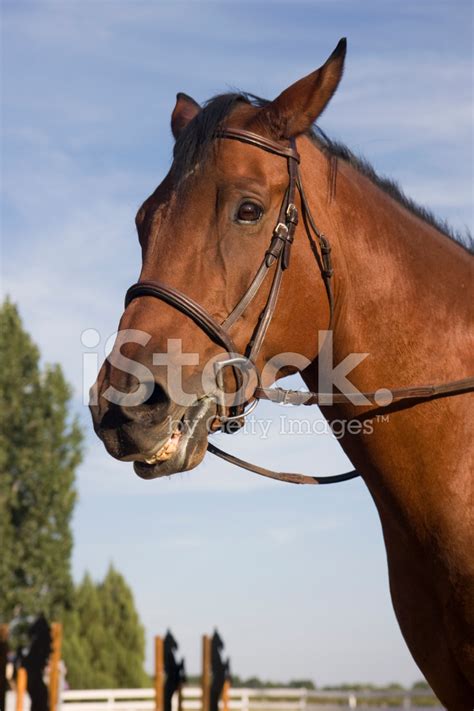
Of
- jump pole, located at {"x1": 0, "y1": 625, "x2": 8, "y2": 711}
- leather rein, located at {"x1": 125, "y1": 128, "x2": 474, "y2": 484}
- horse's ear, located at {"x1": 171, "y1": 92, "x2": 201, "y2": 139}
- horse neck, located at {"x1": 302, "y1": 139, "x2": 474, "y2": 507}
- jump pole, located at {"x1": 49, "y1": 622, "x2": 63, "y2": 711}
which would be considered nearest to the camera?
leather rein, located at {"x1": 125, "y1": 128, "x2": 474, "y2": 484}

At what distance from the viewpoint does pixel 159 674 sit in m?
11.9

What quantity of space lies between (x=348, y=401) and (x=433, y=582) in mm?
762

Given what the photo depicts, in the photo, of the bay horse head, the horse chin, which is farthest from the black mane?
the horse chin

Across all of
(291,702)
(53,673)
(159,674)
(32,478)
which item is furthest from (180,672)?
(32,478)

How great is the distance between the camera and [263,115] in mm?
3725

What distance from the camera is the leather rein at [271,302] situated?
3.36 meters

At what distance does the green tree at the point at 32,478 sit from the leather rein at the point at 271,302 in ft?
86.7

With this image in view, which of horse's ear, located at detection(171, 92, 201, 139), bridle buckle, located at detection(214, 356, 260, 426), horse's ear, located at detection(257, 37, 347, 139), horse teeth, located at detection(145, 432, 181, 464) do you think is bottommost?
Answer: horse teeth, located at detection(145, 432, 181, 464)

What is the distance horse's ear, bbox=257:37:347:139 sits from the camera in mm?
3572

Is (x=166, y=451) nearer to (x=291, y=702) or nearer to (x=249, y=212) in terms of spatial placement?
(x=249, y=212)

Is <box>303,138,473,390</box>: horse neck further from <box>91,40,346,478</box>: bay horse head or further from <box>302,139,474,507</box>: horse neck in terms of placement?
<box>91,40,346,478</box>: bay horse head

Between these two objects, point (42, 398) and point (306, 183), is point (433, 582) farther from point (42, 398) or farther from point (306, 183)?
point (42, 398)

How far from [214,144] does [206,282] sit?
58 centimetres

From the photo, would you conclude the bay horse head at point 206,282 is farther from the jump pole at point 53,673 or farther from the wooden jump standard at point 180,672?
the wooden jump standard at point 180,672
